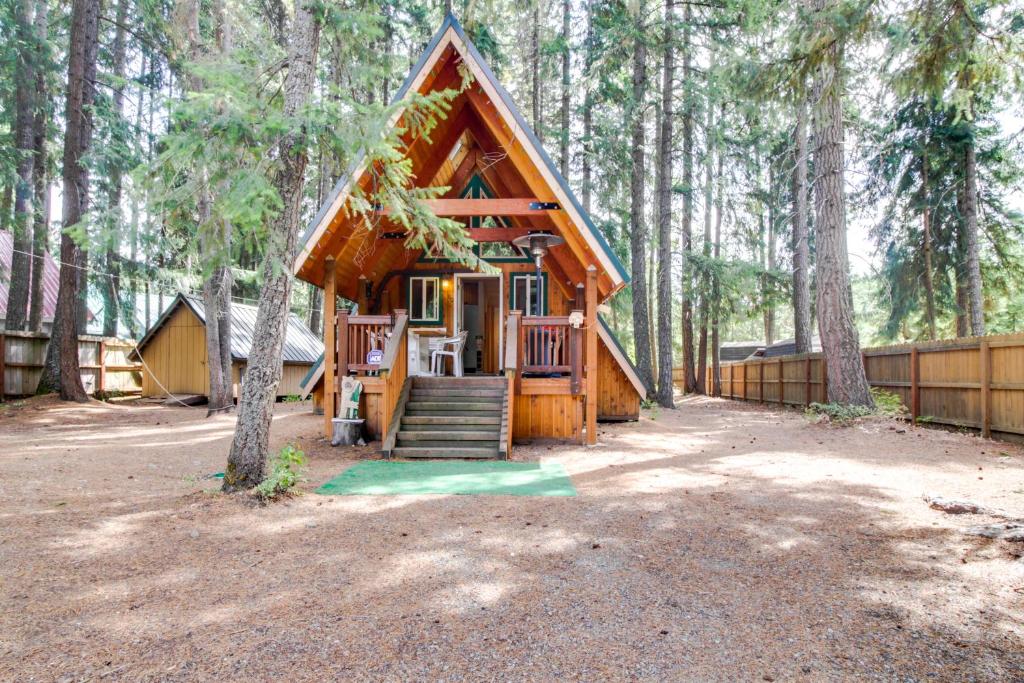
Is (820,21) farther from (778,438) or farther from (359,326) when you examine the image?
(359,326)

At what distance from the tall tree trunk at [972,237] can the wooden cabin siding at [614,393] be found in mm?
8423

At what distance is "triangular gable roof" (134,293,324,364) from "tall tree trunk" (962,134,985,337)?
1686 cm

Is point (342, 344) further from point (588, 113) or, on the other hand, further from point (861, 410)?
point (588, 113)

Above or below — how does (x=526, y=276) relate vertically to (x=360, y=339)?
above

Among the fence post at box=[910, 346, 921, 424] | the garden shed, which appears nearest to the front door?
the garden shed

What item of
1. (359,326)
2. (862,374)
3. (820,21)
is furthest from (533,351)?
(862,374)

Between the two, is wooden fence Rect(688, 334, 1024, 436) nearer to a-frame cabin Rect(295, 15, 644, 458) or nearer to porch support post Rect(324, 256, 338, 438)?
a-frame cabin Rect(295, 15, 644, 458)

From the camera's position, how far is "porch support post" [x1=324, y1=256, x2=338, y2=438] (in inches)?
353

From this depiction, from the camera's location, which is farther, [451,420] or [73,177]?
[73,177]


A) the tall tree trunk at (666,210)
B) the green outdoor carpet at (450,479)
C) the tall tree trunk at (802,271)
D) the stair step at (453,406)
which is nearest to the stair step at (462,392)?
the stair step at (453,406)

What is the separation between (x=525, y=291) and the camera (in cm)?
1147

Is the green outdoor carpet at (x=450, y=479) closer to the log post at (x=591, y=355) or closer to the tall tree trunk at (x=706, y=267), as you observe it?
the log post at (x=591, y=355)

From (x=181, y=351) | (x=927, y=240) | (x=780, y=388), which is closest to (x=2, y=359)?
(x=181, y=351)

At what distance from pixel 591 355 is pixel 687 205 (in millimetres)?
16100
